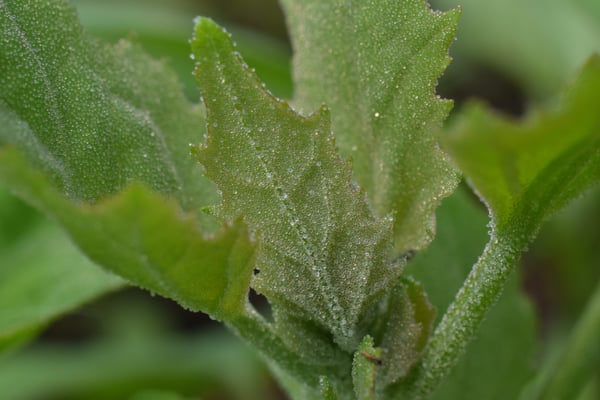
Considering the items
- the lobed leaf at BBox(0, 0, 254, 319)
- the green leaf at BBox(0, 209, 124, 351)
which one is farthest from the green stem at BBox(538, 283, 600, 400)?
the green leaf at BBox(0, 209, 124, 351)

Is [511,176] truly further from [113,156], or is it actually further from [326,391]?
[113,156]

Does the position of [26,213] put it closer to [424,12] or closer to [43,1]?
[43,1]

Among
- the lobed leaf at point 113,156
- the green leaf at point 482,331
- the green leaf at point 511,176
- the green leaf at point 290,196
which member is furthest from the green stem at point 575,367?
the lobed leaf at point 113,156

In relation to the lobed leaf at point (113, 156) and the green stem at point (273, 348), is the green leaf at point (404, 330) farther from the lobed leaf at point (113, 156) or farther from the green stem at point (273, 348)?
the lobed leaf at point (113, 156)

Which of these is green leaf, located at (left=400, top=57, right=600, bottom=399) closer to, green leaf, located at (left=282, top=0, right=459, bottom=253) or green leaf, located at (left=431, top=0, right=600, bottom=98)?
green leaf, located at (left=282, top=0, right=459, bottom=253)

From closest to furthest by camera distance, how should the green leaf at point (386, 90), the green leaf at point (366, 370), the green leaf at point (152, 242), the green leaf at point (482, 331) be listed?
the green leaf at point (152, 242) < the green leaf at point (366, 370) < the green leaf at point (386, 90) < the green leaf at point (482, 331)

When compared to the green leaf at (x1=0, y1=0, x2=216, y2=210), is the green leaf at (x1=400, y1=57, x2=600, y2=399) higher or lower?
lower
